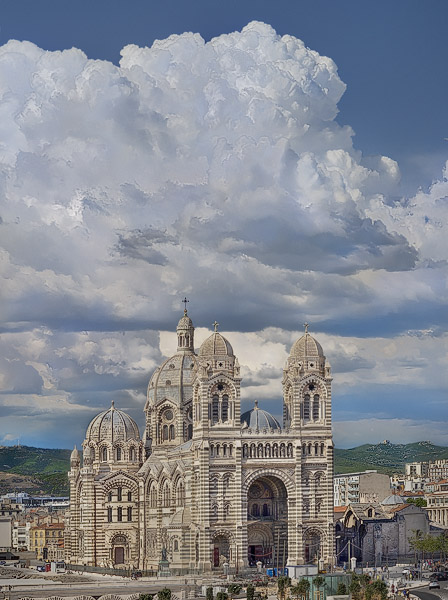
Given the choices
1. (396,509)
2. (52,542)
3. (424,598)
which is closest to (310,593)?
(424,598)

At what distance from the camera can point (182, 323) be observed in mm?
135125

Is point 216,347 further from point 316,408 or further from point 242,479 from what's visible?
point 242,479

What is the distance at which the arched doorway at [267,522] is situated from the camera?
11656 cm

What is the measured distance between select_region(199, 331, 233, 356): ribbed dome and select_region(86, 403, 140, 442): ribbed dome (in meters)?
18.8

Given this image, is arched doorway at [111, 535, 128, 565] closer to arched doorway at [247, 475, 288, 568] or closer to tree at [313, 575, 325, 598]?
arched doorway at [247, 475, 288, 568]

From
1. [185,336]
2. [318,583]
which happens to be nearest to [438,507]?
[185,336]

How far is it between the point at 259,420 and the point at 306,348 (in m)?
7.67

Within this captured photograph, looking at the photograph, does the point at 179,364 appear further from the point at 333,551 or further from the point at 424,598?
Result: the point at 424,598

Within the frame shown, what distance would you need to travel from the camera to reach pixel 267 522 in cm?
11706

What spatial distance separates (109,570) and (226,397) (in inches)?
810

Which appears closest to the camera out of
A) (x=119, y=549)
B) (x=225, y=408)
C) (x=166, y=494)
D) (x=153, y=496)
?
(x=225, y=408)

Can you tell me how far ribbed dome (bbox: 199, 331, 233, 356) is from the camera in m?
116

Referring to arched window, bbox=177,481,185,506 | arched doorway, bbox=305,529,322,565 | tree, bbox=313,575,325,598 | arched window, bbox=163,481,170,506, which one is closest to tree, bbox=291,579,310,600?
tree, bbox=313,575,325,598

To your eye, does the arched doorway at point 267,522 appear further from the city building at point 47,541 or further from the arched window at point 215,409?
the city building at point 47,541
